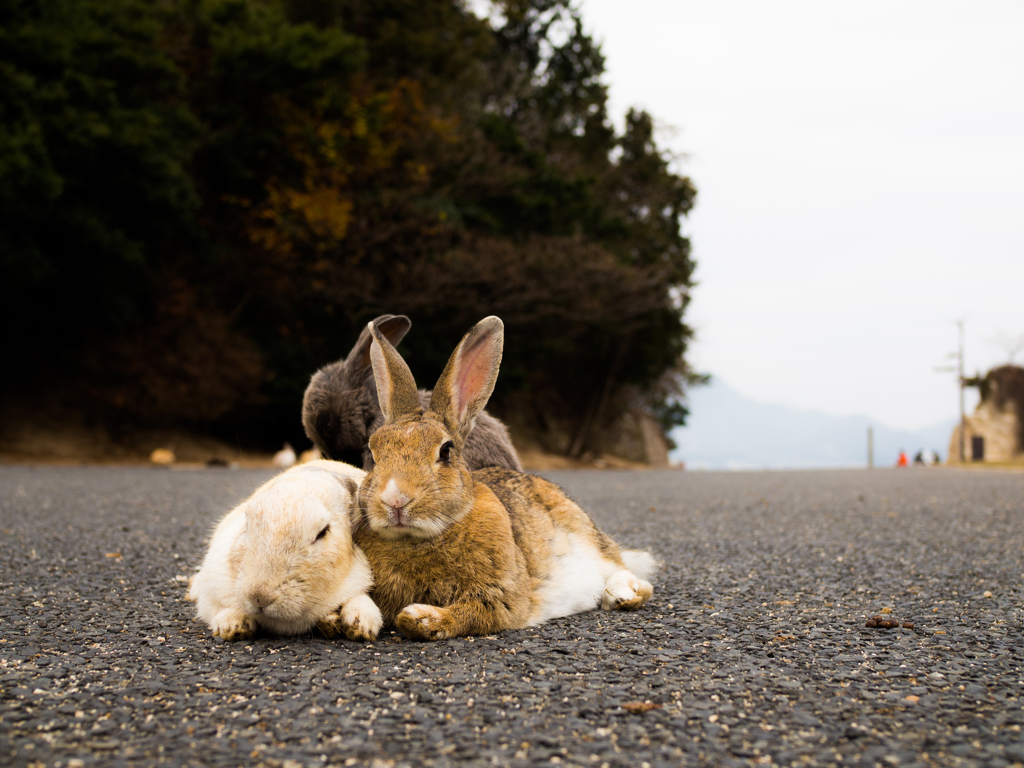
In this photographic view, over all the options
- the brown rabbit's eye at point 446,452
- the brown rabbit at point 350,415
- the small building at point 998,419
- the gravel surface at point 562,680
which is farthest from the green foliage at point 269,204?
the small building at point 998,419

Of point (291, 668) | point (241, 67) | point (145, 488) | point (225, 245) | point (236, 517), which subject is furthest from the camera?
point (225, 245)

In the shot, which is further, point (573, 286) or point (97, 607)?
point (573, 286)

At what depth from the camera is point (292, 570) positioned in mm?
2850

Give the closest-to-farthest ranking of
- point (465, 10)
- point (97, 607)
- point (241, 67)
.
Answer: point (97, 607), point (241, 67), point (465, 10)

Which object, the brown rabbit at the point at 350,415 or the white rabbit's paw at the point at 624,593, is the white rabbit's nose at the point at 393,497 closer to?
the white rabbit's paw at the point at 624,593

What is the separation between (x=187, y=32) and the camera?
20.0 meters

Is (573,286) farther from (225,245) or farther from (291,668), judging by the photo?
(291,668)

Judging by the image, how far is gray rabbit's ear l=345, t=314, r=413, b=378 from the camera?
484 centimetres

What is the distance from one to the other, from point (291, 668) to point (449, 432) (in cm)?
109

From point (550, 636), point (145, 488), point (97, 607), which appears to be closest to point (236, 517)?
point (97, 607)

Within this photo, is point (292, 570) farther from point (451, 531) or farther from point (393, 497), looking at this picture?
point (451, 531)

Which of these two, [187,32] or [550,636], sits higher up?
[187,32]

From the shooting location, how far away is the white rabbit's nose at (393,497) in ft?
9.39

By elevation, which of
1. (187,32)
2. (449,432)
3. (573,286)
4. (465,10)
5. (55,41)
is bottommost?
(449,432)
